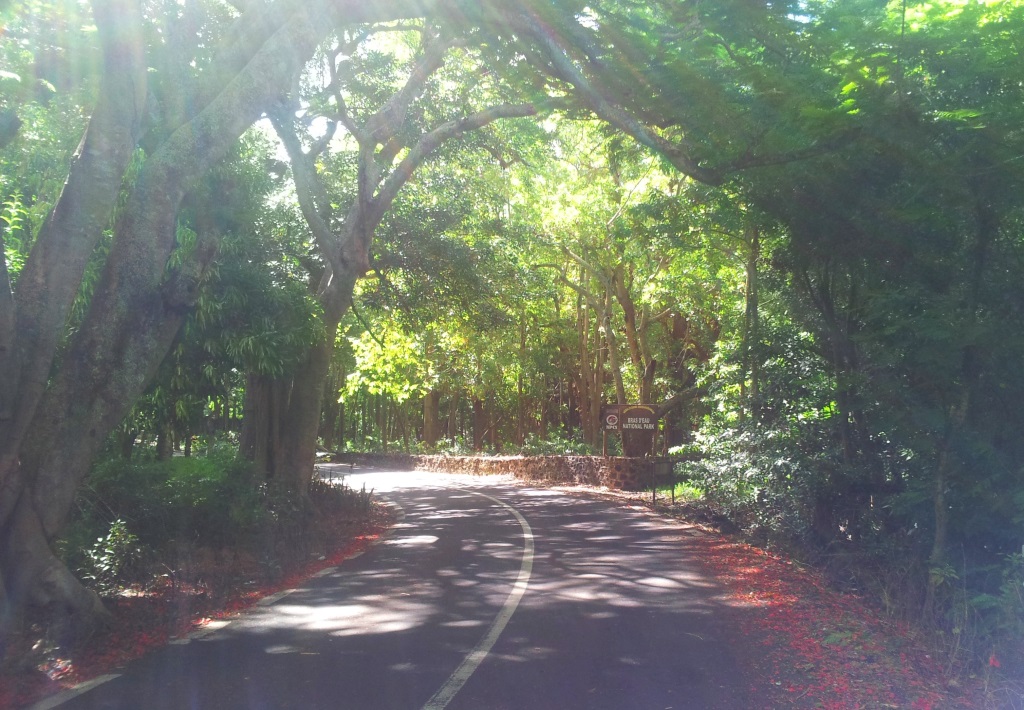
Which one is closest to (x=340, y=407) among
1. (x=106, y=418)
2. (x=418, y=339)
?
(x=418, y=339)

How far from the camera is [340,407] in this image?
64.8 m

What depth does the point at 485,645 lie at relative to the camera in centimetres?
807

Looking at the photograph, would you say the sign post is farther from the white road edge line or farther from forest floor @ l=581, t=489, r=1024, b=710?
forest floor @ l=581, t=489, r=1024, b=710

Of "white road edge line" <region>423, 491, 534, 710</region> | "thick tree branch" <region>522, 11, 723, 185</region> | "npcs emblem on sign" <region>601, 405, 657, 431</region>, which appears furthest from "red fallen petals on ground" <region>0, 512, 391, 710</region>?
"npcs emblem on sign" <region>601, 405, 657, 431</region>

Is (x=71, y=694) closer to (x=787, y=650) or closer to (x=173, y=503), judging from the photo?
(x=787, y=650)

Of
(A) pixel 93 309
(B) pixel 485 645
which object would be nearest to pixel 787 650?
(B) pixel 485 645

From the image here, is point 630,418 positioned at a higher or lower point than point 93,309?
lower

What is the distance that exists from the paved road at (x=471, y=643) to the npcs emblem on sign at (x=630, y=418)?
11.6m

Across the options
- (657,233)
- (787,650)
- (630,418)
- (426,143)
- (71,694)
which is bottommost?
(71,694)

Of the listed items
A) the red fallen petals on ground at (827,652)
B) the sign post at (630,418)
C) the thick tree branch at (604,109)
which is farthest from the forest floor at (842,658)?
the sign post at (630,418)

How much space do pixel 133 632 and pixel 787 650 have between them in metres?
5.99

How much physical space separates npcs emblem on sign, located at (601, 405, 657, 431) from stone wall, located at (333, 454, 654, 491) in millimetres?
1163

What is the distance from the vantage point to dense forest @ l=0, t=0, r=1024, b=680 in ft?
27.4

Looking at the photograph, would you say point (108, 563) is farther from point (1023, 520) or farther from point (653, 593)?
point (1023, 520)
